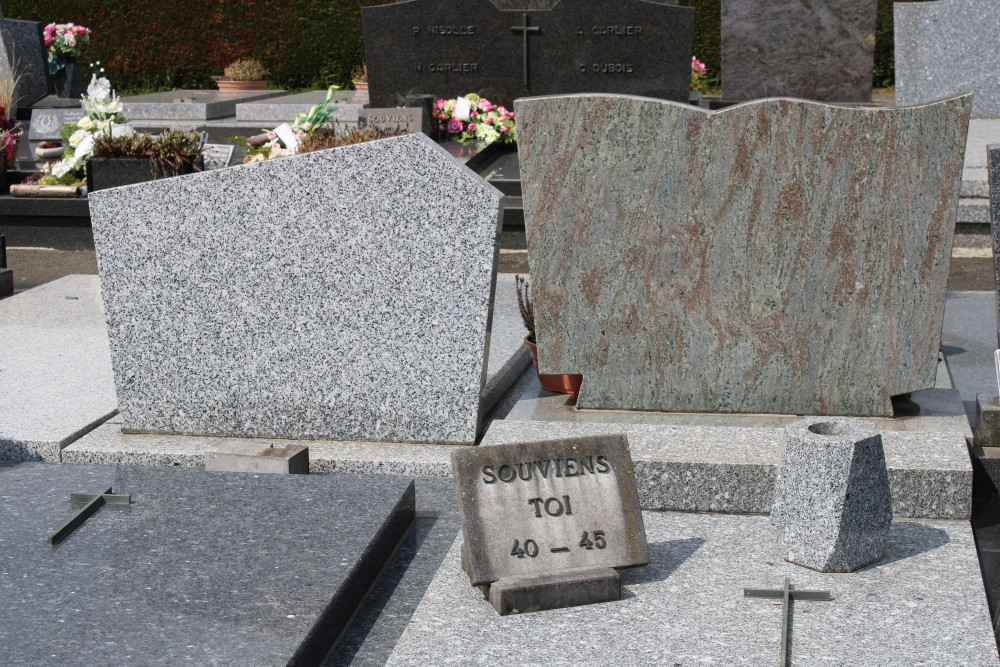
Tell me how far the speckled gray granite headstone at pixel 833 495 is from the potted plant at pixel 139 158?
5.38 m

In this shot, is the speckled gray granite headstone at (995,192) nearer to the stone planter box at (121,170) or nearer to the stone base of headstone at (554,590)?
the stone base of headstone at (554,590)

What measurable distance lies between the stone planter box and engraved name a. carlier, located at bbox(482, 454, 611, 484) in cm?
510

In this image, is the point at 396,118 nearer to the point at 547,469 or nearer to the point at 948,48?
the point at 948,48

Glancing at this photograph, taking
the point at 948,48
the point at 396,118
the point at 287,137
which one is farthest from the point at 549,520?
the point at 948,48

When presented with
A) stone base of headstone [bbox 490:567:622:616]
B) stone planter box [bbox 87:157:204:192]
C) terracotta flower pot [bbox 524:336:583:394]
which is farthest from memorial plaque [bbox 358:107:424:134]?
stone base of headstone [bbox 490:567:622:616]

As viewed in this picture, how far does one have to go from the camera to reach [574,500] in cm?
303

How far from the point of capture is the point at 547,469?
305 cm

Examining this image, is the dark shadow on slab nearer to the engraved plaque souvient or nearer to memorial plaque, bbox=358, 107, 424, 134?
the engraved plaque souvient

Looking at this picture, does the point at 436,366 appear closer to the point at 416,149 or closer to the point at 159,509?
the point at 416,149

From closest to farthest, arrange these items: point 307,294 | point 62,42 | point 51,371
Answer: point 307,294 < point 51,371 < point 62,42

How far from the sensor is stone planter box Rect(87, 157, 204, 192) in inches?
299

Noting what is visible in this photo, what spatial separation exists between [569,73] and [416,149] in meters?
6.18

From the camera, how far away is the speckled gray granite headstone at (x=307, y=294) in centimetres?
383

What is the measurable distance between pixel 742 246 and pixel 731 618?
1.33 m
